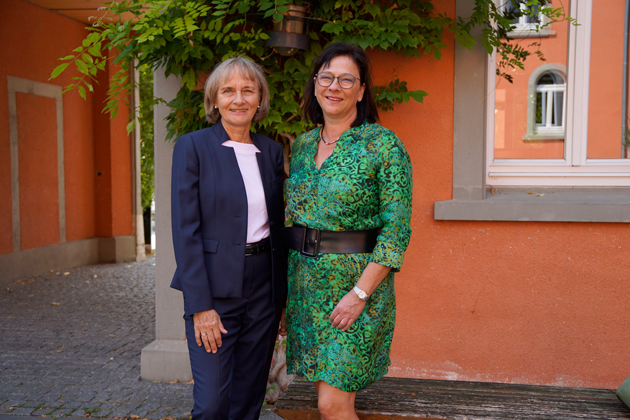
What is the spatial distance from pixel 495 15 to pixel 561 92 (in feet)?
2.92

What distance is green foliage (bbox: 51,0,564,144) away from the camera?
3357 millimetres

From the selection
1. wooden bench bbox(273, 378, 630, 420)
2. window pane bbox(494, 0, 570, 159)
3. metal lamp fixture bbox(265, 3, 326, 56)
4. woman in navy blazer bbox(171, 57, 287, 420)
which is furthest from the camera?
window pane bbox(494, 0, 570, 159)

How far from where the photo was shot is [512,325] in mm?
3828

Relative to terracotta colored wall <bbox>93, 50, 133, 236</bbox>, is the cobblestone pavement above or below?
below

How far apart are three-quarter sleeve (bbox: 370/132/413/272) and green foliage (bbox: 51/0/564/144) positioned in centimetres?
142

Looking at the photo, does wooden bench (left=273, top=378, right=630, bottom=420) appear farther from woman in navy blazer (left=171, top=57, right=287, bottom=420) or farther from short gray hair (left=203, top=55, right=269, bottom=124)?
short gray hair (left=203, top=55, right=269, bottom=124)

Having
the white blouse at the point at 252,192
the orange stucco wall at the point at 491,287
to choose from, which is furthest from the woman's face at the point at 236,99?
the orange stucco wall at the point at 491,287

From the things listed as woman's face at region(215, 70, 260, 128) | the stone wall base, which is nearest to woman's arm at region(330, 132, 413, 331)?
woman's face at region(215, 70, 260, 128)

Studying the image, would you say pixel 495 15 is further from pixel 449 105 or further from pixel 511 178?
pixel 511 178

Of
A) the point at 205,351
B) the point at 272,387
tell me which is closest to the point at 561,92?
the point at 272,387

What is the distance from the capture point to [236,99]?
2398 mm

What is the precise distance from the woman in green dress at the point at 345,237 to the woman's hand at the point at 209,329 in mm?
317

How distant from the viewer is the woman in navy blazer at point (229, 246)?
225 cm

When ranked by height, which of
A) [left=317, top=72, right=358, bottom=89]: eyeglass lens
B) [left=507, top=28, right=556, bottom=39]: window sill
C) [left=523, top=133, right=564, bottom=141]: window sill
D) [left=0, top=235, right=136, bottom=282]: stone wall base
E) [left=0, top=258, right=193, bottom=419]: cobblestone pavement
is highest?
[left=507, top=28, right=556, bottom=39]: window sill
